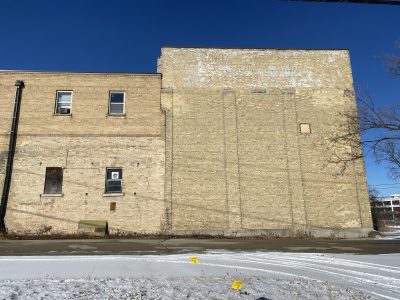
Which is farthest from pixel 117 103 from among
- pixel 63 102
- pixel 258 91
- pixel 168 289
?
pixel 168 289

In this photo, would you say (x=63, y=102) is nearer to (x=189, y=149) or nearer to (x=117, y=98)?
(x=117, y=98)

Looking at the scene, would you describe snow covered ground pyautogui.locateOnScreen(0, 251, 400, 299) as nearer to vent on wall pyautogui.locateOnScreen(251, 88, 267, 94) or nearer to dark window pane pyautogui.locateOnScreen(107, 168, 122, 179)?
dark window pane pyautogui.locateOnScreen(107, 168, 122, 179)

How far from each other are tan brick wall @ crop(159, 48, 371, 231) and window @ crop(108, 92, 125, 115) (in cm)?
236

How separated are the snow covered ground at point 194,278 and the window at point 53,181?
31.4 ft

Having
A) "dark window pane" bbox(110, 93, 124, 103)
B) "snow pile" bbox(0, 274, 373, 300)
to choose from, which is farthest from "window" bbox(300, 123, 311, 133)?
"snow pile" bbox(0, 274, 373, 300)

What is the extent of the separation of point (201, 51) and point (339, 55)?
7980 mm

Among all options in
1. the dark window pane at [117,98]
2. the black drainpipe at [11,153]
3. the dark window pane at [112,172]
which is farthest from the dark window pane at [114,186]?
the black drainpipe at [11,153]

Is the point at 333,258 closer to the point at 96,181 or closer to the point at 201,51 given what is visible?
the point at 96,181

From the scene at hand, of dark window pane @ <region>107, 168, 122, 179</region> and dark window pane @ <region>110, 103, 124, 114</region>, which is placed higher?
dark window pane @ <region>110, 103, 124, 114</region>

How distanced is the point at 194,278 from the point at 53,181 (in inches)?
519

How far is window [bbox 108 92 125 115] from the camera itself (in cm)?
1886

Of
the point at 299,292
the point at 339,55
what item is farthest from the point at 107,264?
the point at 339,55

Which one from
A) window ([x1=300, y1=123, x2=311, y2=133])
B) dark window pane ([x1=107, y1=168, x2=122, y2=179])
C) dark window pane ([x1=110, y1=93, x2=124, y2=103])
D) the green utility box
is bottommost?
the green utility box

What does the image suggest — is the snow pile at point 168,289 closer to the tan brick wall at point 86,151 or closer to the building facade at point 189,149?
the building facade at point 189,149
